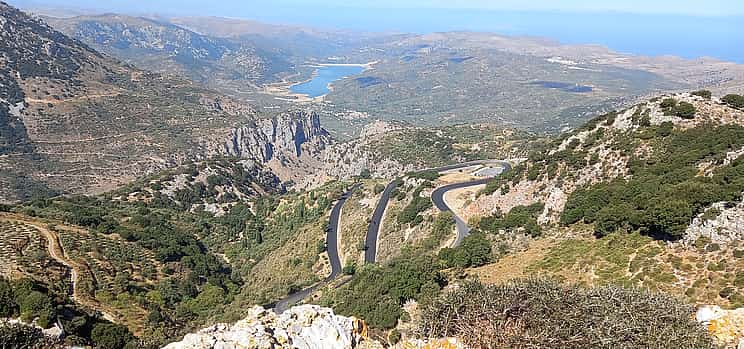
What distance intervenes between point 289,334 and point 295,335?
0.74 ft

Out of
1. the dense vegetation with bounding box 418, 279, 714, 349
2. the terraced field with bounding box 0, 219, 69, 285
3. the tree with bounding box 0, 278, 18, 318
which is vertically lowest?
the terraced field with bounding box 0, 219, 69, 285

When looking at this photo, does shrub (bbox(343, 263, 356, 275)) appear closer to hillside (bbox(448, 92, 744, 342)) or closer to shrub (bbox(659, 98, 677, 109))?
hillside (bbox(448, 92, 744, 342))

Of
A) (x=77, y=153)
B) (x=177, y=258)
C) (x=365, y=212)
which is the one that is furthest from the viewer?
(x=77, y=153)

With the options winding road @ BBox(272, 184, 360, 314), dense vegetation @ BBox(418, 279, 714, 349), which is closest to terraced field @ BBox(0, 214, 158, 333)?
winding road @ BBox(272, 184, 360, 314)

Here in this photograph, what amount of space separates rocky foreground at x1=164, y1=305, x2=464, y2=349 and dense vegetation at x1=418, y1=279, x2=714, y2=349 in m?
1.20

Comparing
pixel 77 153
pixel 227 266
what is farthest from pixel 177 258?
pixel 77 153

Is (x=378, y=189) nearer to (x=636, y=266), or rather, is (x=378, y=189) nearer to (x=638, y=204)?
(x=638, y=204)

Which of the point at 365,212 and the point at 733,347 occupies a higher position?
the point at 733,347

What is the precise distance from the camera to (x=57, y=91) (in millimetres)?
181000

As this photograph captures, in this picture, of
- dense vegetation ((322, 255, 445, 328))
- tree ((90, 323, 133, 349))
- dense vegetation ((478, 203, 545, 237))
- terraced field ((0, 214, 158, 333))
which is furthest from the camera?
dense vegetation ((478, 203, 545, 237))

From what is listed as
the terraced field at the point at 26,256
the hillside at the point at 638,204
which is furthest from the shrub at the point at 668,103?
the terraced field at the point at 26,256

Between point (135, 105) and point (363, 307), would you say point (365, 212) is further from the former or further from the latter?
point (135, 105)

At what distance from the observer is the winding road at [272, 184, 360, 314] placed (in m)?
52.2

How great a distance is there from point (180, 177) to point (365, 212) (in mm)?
64727
